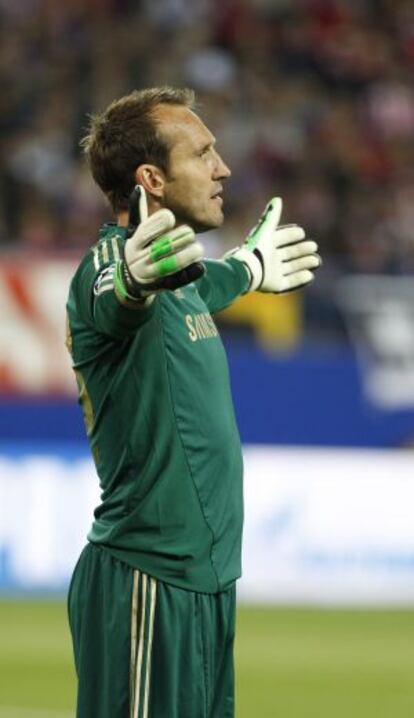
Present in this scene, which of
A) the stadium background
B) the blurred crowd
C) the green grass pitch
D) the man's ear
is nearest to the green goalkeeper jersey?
the man's ear

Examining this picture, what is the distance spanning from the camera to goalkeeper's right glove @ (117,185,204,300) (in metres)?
3.98

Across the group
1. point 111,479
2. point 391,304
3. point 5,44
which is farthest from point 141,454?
point 5,44

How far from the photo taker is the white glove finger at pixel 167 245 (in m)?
3.98

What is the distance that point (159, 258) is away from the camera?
3.99 metres

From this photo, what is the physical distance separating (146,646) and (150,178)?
107cm

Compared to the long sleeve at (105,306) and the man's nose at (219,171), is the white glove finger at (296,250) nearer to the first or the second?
the man's nose at (219,171)

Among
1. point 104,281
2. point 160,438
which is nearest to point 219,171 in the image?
point 104,281

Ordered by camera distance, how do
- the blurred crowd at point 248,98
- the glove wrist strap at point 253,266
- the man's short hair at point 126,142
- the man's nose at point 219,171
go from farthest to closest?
the blurred crowd at point 248,98 → the glove wrist strap at point 253,266 → the man's nose at point 219,171 → the man's short hair at point 126,142

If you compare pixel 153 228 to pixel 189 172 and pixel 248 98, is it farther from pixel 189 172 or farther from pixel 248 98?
pixel 248 98

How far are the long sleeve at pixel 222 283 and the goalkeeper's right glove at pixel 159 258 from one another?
1.01 m

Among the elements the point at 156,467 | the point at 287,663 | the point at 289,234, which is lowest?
the point at 156,467

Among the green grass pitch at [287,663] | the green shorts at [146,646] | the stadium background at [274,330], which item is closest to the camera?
the green shorts at [146,646]

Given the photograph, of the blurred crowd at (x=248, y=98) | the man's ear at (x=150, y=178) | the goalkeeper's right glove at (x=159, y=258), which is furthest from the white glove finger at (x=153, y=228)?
the blurred crowd at (x=248, y=98)

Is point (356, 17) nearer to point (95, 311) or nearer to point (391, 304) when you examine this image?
point (391, 304)
